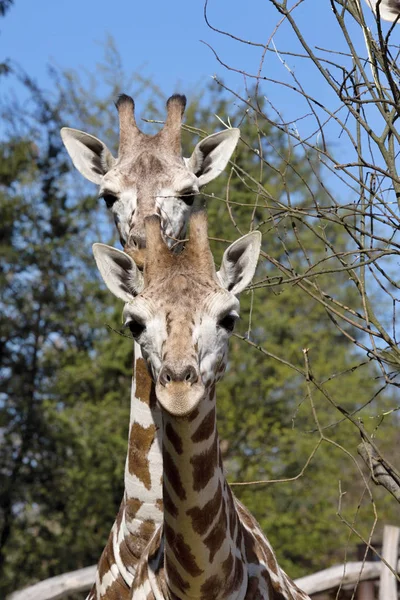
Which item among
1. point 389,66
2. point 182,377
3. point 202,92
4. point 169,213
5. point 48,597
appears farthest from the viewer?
point 202,92

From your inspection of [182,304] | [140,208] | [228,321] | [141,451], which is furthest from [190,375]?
[140,208]

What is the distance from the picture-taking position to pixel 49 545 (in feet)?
50.8

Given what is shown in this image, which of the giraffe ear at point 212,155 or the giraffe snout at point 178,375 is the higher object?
the giraffe ear at point 212,155

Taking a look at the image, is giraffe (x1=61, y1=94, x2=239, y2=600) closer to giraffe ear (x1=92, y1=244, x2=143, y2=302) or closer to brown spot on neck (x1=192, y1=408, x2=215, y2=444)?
giraffe ear (x1=92, y1=244, x2=143, y2=302)

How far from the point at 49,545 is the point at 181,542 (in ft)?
40.8

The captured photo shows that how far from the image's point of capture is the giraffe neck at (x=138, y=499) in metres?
4.67

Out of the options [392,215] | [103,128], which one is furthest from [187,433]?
[103,128]

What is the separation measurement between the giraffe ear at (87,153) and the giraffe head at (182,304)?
6.47ft

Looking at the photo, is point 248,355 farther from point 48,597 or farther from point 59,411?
point 48,597

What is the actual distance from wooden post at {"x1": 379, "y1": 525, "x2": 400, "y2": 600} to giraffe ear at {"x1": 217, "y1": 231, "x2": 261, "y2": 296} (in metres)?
4.13

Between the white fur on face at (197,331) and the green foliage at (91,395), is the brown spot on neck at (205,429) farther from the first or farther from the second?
the green foliage at (91,395)

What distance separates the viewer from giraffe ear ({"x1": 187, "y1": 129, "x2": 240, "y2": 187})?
18.1ft

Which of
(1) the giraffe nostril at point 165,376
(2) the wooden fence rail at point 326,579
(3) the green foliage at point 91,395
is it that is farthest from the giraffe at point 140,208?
(3) the green foliage at point 91,395

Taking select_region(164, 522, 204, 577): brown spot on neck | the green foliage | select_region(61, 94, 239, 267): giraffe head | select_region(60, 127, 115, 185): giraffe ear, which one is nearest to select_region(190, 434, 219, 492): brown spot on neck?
select_region(164, 522, 204, 577): brown spot on neck
